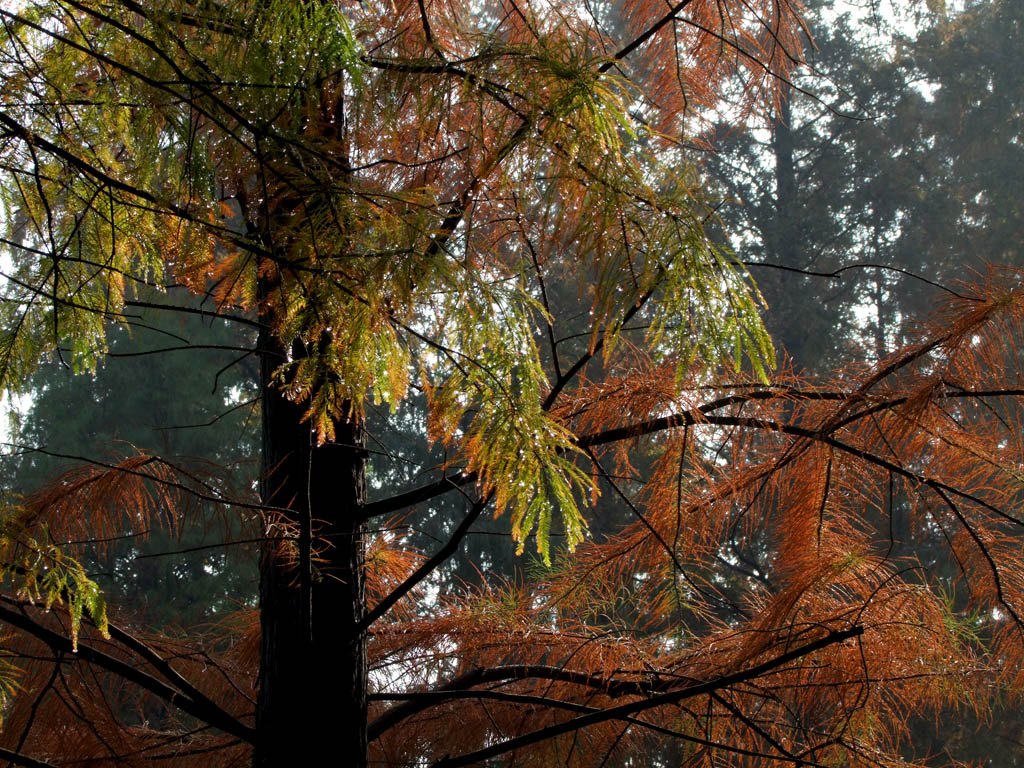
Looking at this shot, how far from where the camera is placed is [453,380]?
1404 mm

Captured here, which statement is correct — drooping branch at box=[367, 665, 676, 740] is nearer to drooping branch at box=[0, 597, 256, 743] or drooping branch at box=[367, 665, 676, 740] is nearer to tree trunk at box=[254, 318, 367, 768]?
tree trunk at box=[254, 318, 367, 768]

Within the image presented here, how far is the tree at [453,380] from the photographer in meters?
1.41

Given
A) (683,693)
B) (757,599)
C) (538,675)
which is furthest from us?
(757,599)

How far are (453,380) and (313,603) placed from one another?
74 cm

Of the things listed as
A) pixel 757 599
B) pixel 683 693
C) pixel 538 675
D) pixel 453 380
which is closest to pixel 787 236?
pixel 757 599

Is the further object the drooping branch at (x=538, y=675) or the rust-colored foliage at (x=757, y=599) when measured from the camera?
the drooping branch at (x=538, y=675)

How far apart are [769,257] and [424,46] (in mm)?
9155

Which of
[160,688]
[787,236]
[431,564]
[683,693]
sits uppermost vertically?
[787,236]

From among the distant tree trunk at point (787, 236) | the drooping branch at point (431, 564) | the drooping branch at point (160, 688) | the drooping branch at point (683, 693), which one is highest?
the distant tree trunk at point (787, 236)

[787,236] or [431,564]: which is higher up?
[787,236]

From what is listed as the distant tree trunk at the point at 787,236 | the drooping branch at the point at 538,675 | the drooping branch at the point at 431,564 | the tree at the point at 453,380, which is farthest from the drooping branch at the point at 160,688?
the distant tree trunk at the point at 787,236

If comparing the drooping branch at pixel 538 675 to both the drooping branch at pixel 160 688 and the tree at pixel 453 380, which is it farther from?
the drooping branch at pixel 160 688

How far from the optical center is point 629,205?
1.49 metres

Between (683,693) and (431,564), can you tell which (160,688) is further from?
(683,693)
